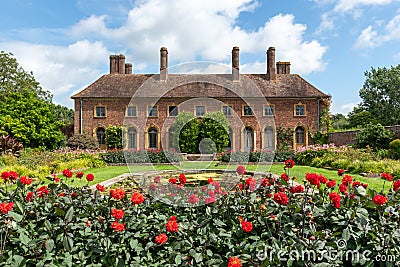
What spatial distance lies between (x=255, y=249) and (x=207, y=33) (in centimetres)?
402

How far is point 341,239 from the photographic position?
2600 mm

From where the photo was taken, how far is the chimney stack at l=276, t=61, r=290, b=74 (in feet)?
88.6

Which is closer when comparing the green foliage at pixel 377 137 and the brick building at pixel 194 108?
the green foliage at pixel 377 137

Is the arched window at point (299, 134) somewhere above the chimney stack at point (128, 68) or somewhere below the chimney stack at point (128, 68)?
below

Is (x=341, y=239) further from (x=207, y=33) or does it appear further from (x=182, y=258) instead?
(x=207, y=33)

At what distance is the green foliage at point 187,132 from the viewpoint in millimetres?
21766

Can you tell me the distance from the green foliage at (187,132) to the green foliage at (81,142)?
19.0 ft

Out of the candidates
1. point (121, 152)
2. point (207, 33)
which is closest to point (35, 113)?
point (121, 152)

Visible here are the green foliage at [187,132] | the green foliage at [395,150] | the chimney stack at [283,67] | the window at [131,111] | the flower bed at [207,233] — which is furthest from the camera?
the chimney stack at [283,67]

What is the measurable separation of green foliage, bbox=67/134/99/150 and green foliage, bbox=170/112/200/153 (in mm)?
5786

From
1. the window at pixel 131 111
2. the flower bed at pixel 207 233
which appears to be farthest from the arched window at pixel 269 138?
the flower bed at pixel 207 233

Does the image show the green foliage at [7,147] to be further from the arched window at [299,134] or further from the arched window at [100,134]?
the arched window at [299,134]

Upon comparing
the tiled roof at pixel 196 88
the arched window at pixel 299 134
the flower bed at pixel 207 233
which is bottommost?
the flower bed at pixel 207 233

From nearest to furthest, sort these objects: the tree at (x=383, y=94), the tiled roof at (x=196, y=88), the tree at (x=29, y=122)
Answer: the tree at (x=29, y=122) < the tiled roof at (x=196, y=88) < the tree at (x=383, y=94)
